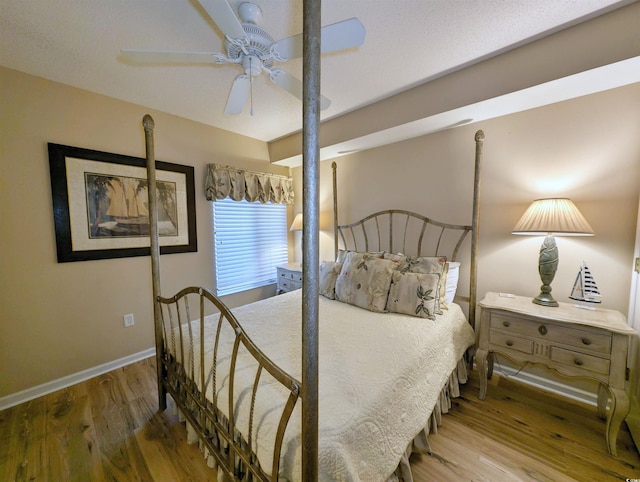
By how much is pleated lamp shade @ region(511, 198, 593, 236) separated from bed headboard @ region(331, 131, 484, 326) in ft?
1.23

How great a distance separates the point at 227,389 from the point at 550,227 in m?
2.23

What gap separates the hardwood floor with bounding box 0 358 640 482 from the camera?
4.45ft

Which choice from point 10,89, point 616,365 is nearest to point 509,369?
point 616,365

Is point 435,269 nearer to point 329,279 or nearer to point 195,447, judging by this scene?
point 329,279

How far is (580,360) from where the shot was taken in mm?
1533

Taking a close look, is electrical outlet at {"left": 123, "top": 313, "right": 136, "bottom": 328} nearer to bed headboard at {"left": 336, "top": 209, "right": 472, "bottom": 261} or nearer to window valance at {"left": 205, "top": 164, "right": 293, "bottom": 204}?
window valance at {"left": 205, "top": 164, "right": 293, "bottom": 204}

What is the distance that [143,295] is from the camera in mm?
2500

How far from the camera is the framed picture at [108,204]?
2.04 m

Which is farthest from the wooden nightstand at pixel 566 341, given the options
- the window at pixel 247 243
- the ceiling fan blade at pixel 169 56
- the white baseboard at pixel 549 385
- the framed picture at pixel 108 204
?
the framed picture at pixel 108 204

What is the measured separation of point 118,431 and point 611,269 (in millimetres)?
3596

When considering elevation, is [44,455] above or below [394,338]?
Result: below

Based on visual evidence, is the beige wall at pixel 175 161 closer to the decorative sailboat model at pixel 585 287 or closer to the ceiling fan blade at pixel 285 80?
the decorative sailboat model at pixel 585 287

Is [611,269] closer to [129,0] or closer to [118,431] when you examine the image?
[129,0]

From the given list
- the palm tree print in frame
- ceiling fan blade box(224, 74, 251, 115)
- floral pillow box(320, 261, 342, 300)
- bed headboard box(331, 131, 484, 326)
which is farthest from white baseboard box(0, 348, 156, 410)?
ceiling fan blade box(224, 74, 251, 115)
